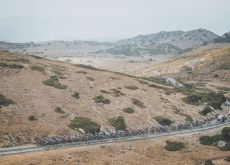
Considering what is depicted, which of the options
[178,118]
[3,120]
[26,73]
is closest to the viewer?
[3,120]

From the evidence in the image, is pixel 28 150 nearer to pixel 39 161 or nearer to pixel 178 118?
pixel 39 161

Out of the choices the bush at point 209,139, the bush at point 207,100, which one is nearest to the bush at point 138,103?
the bush at point 207,100

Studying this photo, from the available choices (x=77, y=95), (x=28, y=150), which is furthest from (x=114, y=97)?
(x=28, y=150)

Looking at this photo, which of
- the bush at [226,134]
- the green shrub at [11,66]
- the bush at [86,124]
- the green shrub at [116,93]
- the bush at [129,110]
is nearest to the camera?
the bush at [86,124]

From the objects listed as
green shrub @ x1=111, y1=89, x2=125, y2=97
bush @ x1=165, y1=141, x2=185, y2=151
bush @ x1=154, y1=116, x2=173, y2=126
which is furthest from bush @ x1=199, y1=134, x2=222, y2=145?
green shrub @ x1=111, y1=89, x2=125, y2=97

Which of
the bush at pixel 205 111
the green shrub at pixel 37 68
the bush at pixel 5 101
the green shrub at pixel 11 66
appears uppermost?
the green shrub at pixel 11 66

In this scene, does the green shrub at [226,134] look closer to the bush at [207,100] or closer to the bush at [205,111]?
the bush at [205,111]
